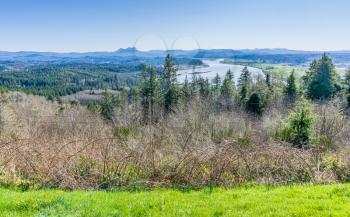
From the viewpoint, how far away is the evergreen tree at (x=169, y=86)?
47062mm

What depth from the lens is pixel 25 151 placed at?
8.72 m

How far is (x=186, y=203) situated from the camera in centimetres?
588

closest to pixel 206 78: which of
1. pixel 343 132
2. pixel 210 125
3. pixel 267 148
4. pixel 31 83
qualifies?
pixel 210 125

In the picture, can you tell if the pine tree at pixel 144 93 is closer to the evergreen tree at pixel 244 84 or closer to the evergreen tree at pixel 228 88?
the evergreen tree at pixel 228 88

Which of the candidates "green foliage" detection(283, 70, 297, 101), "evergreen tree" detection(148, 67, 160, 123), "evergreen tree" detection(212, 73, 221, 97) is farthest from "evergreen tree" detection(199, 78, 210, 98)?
"green foliage" detection(283, 70, 297, 101)

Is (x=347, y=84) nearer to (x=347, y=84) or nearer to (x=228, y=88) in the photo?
(x=347, y=84)

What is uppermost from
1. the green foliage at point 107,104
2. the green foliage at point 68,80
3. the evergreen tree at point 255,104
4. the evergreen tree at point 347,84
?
the evergreen tree at point 347,84

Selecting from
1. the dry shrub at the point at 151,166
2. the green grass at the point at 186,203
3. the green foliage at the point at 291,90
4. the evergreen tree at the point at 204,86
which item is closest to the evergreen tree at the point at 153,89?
the evergreen tree at the point at 204,86

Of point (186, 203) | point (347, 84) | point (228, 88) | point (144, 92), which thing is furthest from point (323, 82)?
point (186, 203)

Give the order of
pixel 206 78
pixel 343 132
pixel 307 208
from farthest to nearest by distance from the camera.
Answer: pixel 206 78 < pixel 343 132 < pixel 307 208

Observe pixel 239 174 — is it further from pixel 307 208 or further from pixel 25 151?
pixel 25 151

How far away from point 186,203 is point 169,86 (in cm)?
4289

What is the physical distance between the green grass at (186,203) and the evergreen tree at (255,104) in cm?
3615

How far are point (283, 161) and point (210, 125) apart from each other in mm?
28193
